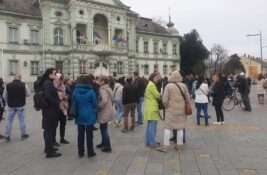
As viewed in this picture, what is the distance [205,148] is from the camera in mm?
9195

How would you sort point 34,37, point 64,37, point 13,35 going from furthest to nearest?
point 64,37
point 34,37
point 13,35

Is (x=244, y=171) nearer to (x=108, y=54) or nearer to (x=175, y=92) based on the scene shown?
(x=175, y=92)

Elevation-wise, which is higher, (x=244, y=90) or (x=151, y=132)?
(x=244, y=90)

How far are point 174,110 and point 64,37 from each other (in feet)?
124

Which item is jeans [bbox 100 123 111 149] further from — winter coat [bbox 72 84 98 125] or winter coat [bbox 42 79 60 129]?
winter coat [bbox 42 79 60 129]

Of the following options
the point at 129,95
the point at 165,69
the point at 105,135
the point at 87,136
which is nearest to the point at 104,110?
the point at 105,135

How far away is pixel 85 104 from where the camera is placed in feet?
27.5

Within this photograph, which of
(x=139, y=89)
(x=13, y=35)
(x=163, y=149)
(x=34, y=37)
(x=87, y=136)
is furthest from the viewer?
(x=34, y=37)

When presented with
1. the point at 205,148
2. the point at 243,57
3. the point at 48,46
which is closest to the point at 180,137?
the point at 205,148

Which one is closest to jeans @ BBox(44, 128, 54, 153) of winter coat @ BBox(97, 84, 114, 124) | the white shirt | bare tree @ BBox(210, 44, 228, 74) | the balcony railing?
winter coat @ BBox(97, 84, 114, 124)

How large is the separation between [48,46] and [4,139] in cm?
3372

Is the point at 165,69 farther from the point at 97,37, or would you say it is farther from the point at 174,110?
the point at 174,110

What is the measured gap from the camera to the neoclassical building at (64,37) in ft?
137

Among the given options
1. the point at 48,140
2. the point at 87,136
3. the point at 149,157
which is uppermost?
the point at 87,136
